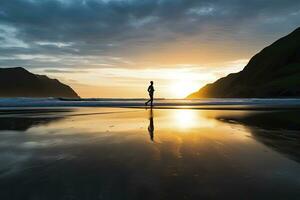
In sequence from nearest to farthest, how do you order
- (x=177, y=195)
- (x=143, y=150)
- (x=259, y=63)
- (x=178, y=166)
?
1. (x=177, y=195)
2. (x=178, y=166)
3. (x=143, y=150)
4. (x=259, y=63)

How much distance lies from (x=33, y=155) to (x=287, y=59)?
615 ft

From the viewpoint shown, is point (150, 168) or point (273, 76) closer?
point (150, 168)

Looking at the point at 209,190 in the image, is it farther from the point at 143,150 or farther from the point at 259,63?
the point at 259,63

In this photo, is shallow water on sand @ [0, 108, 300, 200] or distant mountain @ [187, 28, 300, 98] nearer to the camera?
shallow water on sand @ [0, 108, 300, 200]

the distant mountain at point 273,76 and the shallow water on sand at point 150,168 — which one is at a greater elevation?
the distant mountain at point 273,76

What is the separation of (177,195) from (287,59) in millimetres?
188621

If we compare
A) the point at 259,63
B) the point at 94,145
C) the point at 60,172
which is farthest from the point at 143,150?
the point at 259,63

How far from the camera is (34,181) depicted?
5070mm

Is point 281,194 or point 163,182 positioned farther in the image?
point 163,182

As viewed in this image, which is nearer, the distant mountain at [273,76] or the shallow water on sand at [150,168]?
the shallow water on sand at [150,168]

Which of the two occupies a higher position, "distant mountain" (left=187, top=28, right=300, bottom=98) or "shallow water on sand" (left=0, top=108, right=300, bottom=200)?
"distant mountain" (left=187, top=28, right=300, bottom=98)

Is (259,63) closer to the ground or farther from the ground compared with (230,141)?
farther from the ground

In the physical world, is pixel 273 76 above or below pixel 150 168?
above

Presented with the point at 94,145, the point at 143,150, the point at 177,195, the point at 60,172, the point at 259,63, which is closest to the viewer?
the point at 177,195
